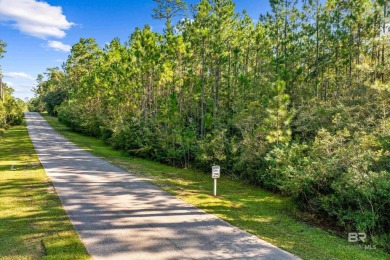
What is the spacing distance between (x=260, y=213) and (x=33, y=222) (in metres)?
5.85

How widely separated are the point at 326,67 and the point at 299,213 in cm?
1371

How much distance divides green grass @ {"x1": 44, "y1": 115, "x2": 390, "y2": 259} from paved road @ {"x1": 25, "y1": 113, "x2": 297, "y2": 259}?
43 cm

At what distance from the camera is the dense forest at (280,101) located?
298 inches

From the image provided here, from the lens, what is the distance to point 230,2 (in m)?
16.3

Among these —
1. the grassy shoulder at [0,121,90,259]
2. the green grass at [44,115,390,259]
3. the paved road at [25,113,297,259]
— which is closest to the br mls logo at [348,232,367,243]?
the green grass at [44,115,390,259]

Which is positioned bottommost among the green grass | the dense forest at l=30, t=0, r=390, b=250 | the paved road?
the green grass

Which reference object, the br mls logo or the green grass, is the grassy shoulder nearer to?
the green grass

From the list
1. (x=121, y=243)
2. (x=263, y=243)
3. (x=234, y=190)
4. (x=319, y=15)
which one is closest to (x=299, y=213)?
(x=263, y=243)

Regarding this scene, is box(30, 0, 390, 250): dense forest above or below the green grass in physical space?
above

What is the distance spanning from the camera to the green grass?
5.86 metres

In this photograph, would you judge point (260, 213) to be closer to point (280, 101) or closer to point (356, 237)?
point (356, 237)

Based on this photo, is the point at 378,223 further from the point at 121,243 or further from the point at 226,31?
the point at 226,31

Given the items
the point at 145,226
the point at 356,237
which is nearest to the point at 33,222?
the point at 145,226

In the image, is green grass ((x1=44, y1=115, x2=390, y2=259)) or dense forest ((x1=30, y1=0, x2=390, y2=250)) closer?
green grass ((x1=44, y1=115, x2=390, y2=259))
